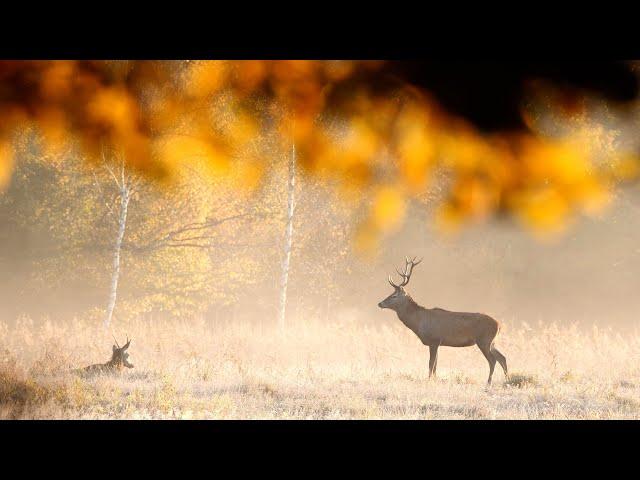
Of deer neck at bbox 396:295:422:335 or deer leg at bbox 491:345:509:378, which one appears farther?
deer neck at bbox 396:295:422:335

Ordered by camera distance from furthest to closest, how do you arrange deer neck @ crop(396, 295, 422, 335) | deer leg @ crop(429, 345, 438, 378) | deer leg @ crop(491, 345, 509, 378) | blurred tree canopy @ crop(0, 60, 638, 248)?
blurred tree canopy @ crop(0, 60, 638, 248), deer neck @ crop(396, 295, 422, 335), deer leg @ crop(491, 345, 509, 378), deer leg @ crop(429, 345, 438, 378)

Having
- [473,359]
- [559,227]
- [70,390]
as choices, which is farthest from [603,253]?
[70,390]

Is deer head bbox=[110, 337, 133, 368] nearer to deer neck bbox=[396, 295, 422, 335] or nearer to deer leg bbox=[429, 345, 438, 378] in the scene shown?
deer neck bbox=[396, 295, 422, 335]

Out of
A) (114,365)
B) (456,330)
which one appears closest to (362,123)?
(456,330)

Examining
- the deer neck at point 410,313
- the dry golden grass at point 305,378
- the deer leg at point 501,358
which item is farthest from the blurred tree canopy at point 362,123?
the deer leg at point 501,358

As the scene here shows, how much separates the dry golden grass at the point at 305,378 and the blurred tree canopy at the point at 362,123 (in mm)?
6976

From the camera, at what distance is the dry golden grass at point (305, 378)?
11.8m

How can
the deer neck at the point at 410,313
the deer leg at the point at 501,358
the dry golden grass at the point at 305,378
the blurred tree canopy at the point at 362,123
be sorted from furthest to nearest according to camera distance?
the blurred tree canopy at the point at 362,123 → the deer neck at the point at 410,313 → the deer leg at the point at 501,358 → the dry golden grass at the point at 305,378

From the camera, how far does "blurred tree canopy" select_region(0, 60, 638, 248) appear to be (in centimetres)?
2366

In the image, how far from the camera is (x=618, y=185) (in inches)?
1003

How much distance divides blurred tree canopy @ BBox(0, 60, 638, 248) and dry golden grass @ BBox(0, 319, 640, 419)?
698 centimetres

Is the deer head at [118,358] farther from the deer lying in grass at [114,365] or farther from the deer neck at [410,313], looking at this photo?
the deer neck at [410,313]

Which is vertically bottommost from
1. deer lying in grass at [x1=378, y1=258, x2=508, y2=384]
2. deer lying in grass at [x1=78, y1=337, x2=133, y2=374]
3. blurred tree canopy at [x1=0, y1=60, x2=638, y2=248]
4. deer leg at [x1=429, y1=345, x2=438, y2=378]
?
deer lying in grass at [x1=78, y1=337, x2=133, y2=374]

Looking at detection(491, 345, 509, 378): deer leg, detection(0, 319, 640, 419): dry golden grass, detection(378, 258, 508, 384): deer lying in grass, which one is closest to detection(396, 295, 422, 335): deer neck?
detection(378, 258, 508, 384): deer lying in grass
